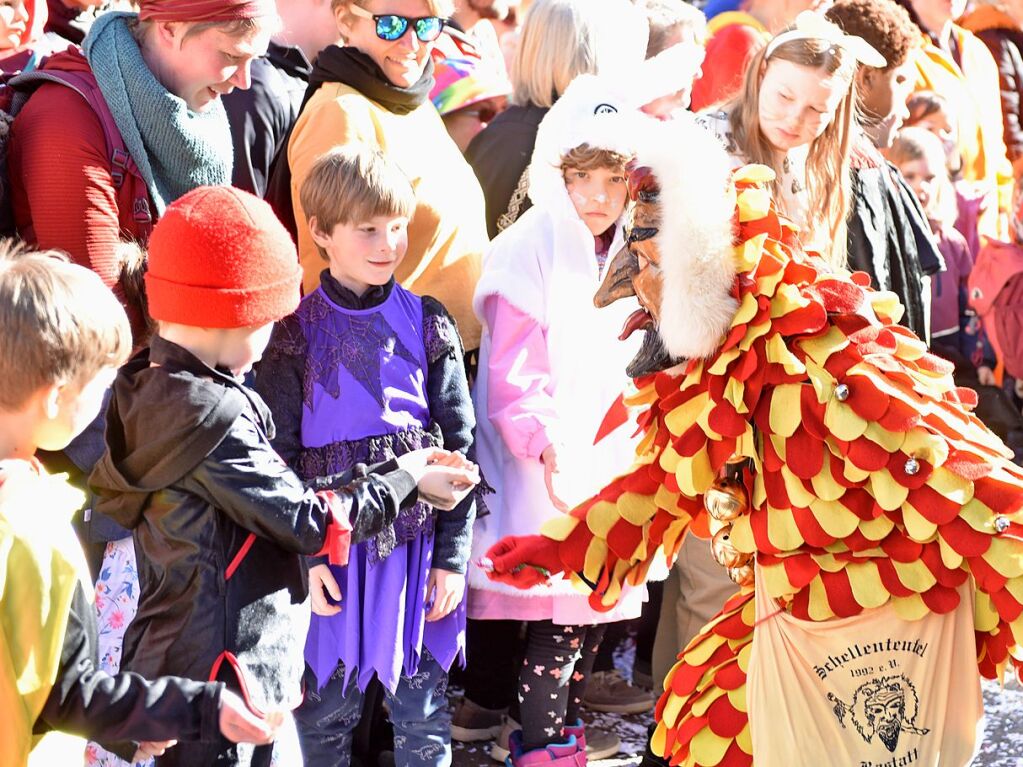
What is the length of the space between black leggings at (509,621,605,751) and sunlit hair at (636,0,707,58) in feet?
7.30

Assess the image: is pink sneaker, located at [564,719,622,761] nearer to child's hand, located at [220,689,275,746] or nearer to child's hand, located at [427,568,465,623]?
child's hand, located at [427,568,465,623]

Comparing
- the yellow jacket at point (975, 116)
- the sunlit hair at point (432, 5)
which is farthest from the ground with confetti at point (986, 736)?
the yellow jacket at point (975, 116)

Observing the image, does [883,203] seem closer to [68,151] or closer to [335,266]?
[335,266]

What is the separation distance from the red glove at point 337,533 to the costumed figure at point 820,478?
618mm

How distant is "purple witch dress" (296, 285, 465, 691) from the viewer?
3176 millimetres

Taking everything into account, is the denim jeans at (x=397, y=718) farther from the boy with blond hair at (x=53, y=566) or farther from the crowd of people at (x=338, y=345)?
the boy with blond hair at (x=53, y=566)

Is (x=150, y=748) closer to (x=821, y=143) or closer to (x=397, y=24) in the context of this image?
(x=397, y=24)

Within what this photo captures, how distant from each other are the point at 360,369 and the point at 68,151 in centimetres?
80

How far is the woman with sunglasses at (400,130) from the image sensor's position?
3594mm

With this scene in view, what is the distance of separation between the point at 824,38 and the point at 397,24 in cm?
119

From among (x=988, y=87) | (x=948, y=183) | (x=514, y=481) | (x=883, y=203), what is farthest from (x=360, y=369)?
(x=988, y=87)

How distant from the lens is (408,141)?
12.2ft

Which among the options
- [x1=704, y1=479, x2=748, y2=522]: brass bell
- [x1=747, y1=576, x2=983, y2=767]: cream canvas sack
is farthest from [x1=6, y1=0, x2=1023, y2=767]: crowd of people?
[x1=747, y1=576, x2=983, y2=767]: cream canvas sack

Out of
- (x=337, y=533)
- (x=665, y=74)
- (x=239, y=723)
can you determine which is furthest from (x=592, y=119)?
(x=239, y=723)
